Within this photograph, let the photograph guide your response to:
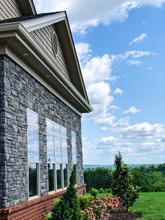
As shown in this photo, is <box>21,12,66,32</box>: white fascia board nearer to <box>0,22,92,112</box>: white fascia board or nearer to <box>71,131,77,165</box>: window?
<box>0,22,92,112</box>: white fascia board

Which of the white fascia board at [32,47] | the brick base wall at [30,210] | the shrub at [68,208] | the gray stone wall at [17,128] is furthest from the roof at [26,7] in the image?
the shrub at [68,208]

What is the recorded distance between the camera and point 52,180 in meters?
12.4

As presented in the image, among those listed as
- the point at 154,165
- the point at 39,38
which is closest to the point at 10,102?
the point at 39,38

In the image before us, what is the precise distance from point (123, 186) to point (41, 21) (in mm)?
7554

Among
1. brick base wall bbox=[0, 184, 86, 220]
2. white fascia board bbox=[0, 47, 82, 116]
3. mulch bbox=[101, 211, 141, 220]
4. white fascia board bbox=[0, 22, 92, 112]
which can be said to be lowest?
mulch bbox=[101, 211, 141, 220]

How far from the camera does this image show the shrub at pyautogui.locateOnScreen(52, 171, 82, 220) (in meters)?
8.88

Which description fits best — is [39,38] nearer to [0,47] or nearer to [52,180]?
[0,47]

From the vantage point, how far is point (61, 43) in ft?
49.5

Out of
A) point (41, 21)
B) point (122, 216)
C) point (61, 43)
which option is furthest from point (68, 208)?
point (61, 43)

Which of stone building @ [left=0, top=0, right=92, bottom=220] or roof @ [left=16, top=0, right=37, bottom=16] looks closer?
stone building @ [left=0, top=0, right=92, bottom=220]

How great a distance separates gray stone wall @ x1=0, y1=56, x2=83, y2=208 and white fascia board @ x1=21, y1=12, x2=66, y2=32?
34.8 inches

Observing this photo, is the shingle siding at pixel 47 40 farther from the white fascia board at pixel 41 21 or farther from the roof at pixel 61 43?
the white fascia board at pixel 41 21

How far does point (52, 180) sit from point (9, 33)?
19.3 ft

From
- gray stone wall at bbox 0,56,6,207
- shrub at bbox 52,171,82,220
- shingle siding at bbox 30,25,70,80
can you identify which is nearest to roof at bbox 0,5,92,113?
shingle siding at bbox 30,25,70,80
